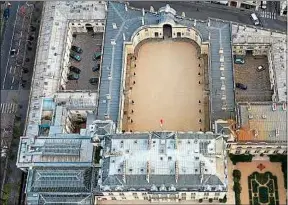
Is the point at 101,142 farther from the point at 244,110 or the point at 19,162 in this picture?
the point at 244,110

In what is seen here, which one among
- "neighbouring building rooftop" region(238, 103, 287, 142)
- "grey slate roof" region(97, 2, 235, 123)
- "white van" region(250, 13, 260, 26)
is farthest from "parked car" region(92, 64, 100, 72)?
"white van" region(250, 13, 260, 26)

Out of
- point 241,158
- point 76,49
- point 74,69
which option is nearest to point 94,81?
point 74,69

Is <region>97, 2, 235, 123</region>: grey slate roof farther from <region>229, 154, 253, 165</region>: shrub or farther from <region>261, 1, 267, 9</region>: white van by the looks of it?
<region>261, 1, 267, 9</region>: white van

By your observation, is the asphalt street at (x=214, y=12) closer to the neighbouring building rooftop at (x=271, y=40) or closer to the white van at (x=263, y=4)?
the white van at (x=263, y=4)

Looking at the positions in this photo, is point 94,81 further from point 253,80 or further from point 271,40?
point 271,40

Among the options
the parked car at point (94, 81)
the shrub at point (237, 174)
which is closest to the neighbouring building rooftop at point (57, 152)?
the parked car at point (94, 81)

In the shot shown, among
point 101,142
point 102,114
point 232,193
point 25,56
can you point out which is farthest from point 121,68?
point 232,193
